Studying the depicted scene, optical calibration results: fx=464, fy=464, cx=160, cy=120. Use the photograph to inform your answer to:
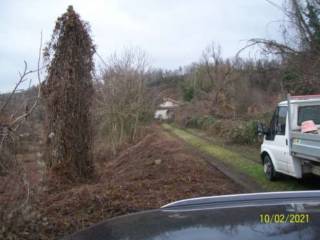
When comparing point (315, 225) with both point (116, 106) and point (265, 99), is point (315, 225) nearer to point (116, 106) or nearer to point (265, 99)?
point (116, 106)

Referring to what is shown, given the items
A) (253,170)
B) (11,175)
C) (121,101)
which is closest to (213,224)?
(11,175)

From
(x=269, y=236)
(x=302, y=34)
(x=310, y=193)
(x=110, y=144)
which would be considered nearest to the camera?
(x=269, y=236)

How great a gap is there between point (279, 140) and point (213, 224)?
9218mm

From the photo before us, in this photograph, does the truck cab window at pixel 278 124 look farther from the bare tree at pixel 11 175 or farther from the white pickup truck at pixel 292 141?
the bare tree at pixel 11 175

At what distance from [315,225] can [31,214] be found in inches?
187

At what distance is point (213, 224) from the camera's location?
2.42 metres

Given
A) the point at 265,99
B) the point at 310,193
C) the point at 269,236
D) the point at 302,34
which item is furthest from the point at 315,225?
the point at 265,99

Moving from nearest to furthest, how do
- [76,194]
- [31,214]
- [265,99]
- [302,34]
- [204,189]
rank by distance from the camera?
[31,214], [76,194], [204,189], [302,34], [265,99]

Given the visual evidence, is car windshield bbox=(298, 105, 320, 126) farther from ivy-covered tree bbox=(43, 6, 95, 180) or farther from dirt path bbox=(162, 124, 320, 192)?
ivy-covered tree bbox=(43, 6, 95, 180)

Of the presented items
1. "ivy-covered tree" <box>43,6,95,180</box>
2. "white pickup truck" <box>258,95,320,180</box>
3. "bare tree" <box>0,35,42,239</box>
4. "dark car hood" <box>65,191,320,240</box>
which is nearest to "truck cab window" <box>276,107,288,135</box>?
"white pickup truck" <box>258,95,320,180</box>

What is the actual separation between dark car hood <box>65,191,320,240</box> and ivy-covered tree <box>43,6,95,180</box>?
27.9 feet

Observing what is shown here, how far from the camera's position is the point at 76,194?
8.55 meters

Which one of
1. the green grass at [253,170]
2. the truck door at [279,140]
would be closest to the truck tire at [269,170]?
the green grass at [253,170]

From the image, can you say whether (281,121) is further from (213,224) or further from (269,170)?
(213,224)
